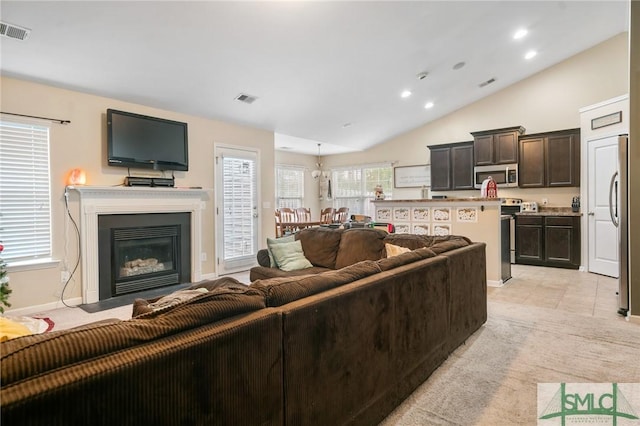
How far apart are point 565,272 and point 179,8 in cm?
636

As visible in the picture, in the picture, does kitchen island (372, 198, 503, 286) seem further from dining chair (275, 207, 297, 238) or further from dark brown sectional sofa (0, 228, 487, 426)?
dark brown sectional sofa (0, 228, 487, 426)

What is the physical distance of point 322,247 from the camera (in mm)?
3887

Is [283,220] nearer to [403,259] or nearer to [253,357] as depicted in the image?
[403,259]

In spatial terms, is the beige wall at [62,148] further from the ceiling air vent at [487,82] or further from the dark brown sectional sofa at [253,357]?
the ceiling air vent at [487,82]

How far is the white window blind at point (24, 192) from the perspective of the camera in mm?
3512

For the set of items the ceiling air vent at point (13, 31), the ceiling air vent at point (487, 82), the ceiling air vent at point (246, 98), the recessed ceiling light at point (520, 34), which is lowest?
the ceiling air vent at point (13, 31)

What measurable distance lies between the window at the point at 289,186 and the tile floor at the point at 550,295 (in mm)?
4061

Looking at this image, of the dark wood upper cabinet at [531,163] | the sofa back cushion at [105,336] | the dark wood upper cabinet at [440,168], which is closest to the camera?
the sofa back cushion at [105,336]

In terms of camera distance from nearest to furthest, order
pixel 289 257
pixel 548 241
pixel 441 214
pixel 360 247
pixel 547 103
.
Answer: pixel 360 247
pixel 289 257
pixel 441 214
pixel 548 241
pixel 547 103

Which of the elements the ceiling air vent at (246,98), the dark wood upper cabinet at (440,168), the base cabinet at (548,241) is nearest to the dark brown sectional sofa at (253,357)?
the ceiling air vent at (246,98)

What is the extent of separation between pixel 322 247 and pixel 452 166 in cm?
456

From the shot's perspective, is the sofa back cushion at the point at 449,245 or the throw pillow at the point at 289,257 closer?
the sofa back cushion at the point at 449,245

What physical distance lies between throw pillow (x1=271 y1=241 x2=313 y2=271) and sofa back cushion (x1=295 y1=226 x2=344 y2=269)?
9cm

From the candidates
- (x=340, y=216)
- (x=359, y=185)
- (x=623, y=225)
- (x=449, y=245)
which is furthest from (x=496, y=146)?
(x=449, y=245)
